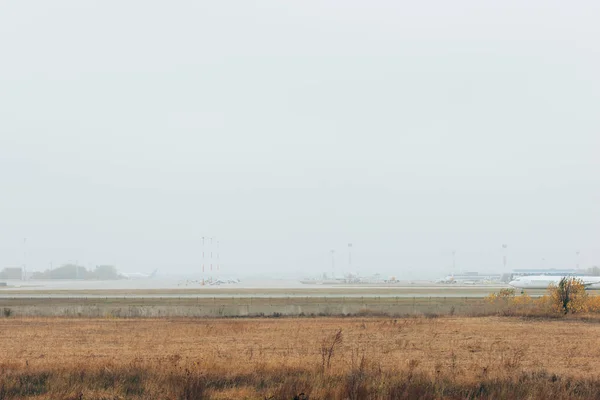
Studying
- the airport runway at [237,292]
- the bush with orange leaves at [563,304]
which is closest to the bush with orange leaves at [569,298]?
the bush with orange leaves at [563,304]

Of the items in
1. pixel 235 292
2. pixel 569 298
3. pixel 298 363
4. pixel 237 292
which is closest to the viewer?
pixel 298 363

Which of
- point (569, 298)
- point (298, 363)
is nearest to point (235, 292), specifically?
point (569, 298)

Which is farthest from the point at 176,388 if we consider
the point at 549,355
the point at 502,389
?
the point at 549,355

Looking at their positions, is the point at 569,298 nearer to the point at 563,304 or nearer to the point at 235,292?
the point at 563,304

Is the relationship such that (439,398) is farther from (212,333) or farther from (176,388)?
(212,333)

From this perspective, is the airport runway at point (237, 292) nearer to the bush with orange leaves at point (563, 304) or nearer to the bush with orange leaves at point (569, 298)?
the bush with orange leaves at point (563, 304)

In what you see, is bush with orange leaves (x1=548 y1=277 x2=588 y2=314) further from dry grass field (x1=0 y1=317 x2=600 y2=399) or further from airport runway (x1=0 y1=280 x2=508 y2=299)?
airport runway (x1=0 y1=280 x2=508 y2=299)

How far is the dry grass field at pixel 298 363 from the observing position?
1844 centimetres

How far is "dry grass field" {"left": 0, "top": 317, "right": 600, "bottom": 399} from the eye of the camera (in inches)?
726

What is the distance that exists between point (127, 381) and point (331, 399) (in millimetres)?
6920

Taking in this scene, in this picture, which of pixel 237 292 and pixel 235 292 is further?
pixel 237 292

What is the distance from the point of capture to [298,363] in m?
A: 22.0

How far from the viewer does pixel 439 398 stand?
17.7 m

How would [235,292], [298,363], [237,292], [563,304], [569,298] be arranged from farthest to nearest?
[237,292], [235,292], [569,298], [563,304], [298,363]
